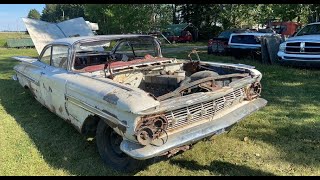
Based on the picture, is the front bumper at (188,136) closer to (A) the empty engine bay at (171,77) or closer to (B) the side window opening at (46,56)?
(A) the empty engine bay at (171,77)

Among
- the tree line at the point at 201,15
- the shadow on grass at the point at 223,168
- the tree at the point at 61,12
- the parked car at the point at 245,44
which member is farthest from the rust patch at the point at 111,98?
the tree at the point at 61,12

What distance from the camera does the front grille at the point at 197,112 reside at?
3.46 metres

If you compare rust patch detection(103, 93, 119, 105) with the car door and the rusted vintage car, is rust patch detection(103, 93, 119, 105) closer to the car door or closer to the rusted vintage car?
the rusted vintage car

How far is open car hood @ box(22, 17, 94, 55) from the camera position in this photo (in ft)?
48.1

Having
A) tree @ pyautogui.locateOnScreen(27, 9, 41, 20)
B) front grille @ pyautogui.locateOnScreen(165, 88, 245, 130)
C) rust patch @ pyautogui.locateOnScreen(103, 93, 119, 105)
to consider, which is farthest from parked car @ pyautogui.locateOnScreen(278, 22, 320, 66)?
tree @ pyautogui.locateOnScreen(27, 9, 41, 20)

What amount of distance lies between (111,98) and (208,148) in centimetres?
153

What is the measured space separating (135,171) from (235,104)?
1.56m

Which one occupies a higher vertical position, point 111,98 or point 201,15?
point 201,15

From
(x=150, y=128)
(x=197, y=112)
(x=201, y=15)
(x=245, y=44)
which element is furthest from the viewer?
(x=201, y=15)

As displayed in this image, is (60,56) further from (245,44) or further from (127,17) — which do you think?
Result: (127,17)

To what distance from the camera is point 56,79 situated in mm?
4688

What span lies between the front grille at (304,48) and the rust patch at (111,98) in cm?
786

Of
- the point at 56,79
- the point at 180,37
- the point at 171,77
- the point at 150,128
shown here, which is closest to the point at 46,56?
the point at 56,79

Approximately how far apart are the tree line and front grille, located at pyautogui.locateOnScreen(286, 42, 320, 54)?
1578 cm
